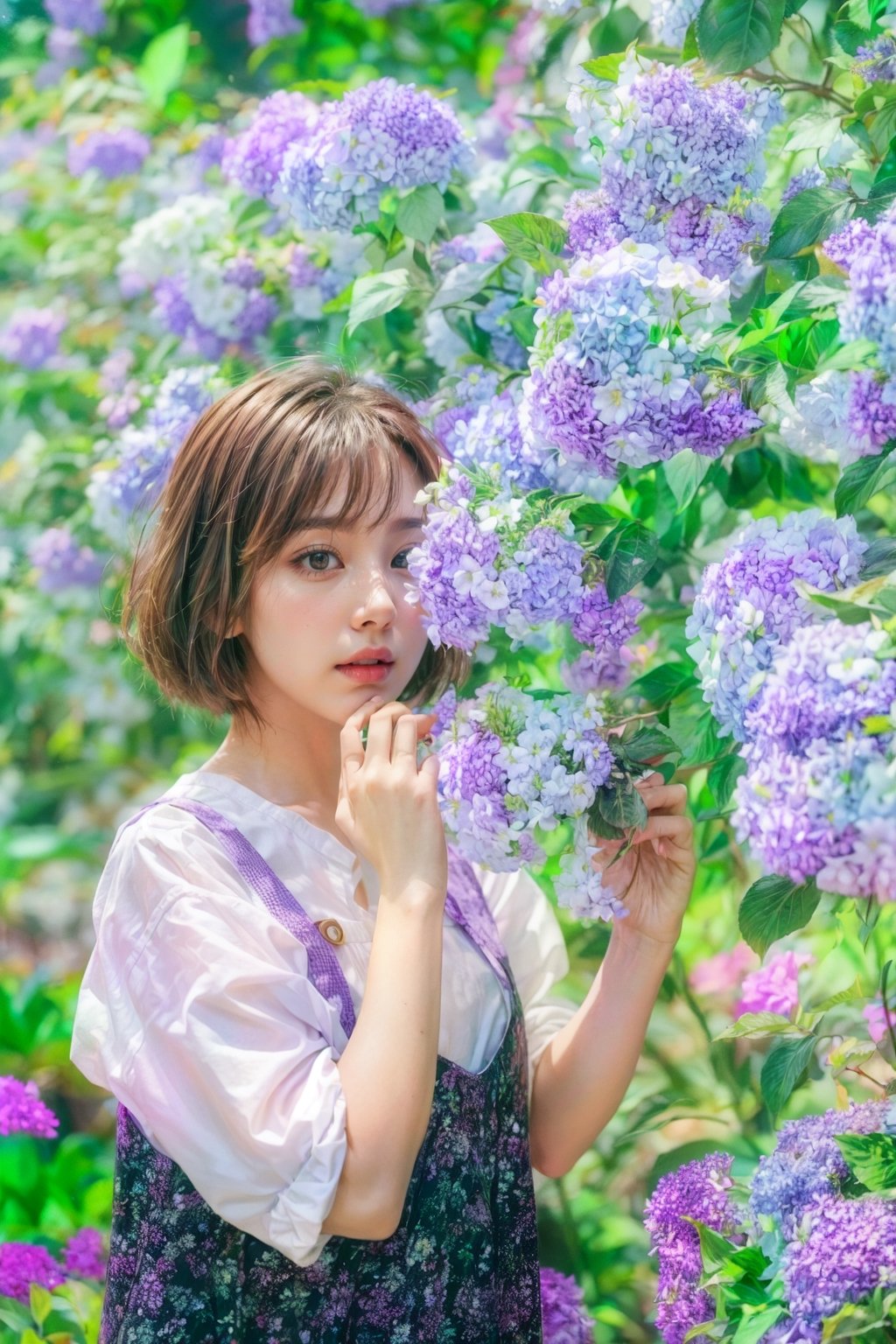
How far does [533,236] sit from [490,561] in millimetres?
335

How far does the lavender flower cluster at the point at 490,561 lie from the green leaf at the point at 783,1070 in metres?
0.42

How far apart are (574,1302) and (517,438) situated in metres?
0.96

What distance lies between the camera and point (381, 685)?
129 centimetres

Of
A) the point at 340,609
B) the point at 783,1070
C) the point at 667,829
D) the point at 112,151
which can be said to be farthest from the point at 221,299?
the point at 783,1070

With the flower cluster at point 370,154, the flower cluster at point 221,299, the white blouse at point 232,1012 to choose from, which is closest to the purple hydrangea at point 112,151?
the flower cluster at point 221,299

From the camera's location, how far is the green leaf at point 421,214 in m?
1.51

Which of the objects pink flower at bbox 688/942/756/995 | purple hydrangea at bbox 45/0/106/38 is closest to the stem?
pink flower at bbox 688/942/756/995

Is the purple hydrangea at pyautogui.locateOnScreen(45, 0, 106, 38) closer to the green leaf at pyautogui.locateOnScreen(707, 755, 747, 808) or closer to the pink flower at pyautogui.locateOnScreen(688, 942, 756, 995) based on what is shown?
the pink flower at pyautogui.locateOnScreen(688, 942, 756, 995)

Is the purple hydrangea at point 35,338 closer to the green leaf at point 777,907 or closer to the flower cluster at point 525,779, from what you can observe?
the flower cluster at point 525,779

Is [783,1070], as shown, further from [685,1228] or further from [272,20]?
[272,20]

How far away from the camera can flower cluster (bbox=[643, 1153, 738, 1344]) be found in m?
1.20

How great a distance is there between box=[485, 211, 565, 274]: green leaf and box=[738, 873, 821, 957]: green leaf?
534 mm

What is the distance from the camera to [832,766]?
0.80 metres

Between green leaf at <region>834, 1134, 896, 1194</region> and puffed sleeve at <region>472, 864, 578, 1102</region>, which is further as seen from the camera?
puffed sleeve at <region>472, 864, 578, 1102</region>
